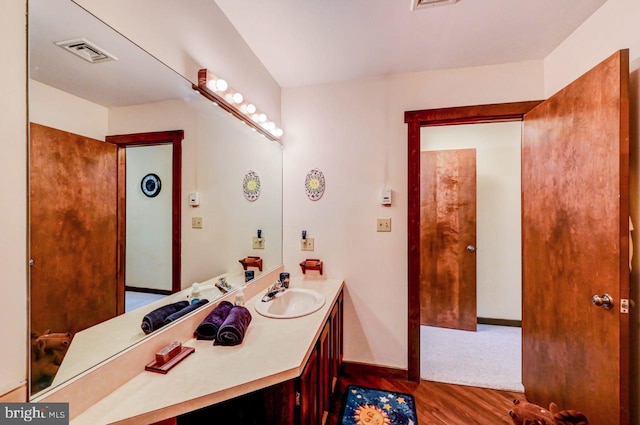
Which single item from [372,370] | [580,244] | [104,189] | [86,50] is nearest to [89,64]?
[86,50]

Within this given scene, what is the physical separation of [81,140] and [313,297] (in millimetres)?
1483

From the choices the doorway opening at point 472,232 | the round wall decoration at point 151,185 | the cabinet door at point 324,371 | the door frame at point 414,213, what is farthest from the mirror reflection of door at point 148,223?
the doorway opening at point 472,232

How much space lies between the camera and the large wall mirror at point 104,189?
709mm

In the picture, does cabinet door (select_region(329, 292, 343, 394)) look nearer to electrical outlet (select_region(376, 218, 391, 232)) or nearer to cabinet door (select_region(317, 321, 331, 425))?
cabinet door (select_region(317, 321, 331, 425))

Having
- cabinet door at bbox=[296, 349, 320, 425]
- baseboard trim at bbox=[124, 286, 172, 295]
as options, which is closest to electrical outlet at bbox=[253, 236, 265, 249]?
baseboard trim at bbox=[124, 286, 172, 295]

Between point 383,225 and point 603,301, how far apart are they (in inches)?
49.6

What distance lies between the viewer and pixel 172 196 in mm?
1220

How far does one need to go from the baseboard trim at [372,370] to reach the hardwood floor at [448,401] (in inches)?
1.3

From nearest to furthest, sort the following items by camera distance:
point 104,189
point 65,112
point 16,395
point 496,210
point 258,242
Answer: point 16,395 < point 65,112 < point 104,189 < point 258,242 < point 496,210

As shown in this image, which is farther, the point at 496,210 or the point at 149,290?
the point at 496,210

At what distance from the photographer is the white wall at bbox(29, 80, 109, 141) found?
69 centimetres

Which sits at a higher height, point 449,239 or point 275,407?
point 449,239

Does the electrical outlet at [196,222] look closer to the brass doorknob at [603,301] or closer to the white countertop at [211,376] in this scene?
the white countertop at [211,376]

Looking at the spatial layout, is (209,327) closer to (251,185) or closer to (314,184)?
(251,185)
